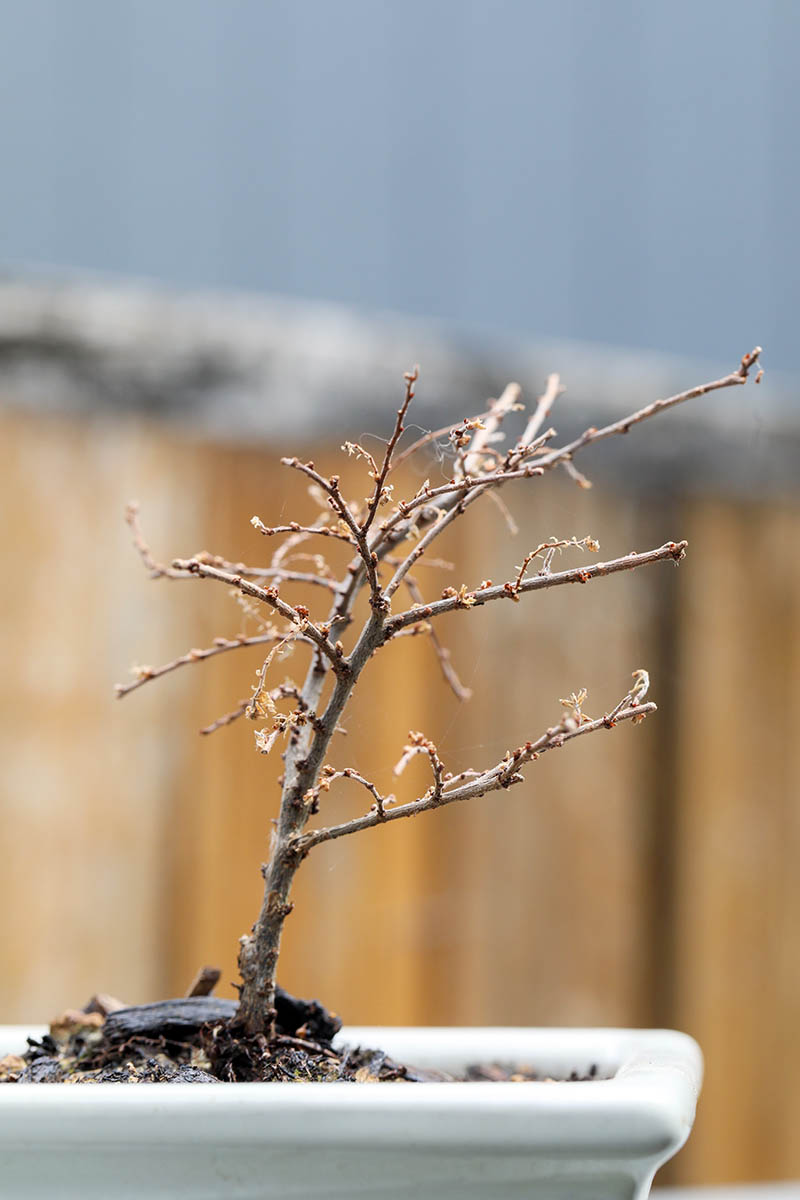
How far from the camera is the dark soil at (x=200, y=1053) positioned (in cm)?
60

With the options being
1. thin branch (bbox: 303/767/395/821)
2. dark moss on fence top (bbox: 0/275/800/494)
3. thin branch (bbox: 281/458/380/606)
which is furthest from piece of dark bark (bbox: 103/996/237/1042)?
dark moss on fence top (bbox: 0/275/800/494)

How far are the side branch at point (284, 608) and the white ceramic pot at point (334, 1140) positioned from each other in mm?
176

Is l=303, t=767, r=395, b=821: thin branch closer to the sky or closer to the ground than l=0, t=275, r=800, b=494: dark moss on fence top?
closer to the ground

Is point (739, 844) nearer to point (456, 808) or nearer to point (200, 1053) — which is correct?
point (456, 808)

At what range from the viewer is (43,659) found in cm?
130

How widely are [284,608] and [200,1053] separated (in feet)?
0.82

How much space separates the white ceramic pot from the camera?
466 mm

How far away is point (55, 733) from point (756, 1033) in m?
0.84

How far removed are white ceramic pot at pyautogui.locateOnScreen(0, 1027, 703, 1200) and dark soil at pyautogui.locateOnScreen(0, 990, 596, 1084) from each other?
0.26ft

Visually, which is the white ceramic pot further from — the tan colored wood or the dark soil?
the tan colored wood

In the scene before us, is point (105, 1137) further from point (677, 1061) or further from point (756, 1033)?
point (756, 1033)

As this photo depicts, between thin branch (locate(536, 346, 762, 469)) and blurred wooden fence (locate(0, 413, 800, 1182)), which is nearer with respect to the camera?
Result: thin branch (locate(536, 346, 762, 469))

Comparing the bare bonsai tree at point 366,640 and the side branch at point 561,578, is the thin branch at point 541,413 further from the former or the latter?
the side branch at point 561,578

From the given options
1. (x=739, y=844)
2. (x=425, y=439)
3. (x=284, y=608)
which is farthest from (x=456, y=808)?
(x=284, y=608)
